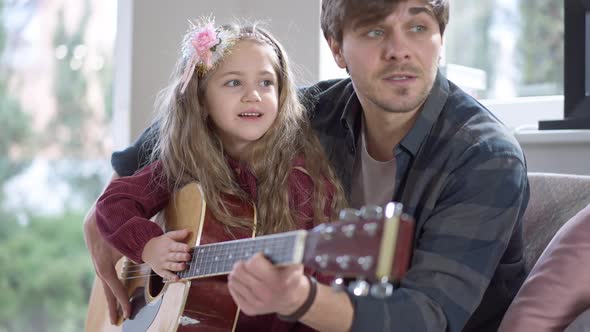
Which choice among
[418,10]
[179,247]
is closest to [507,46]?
[418,10]

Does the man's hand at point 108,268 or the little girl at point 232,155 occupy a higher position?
the little girl at point 232,155

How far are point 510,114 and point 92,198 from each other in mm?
2226

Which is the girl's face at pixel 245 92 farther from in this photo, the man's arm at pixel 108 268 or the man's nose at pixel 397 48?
the man's arm at pixel 108 268

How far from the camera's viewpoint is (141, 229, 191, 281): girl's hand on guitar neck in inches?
59.0

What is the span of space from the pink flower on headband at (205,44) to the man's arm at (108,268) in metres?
0.50

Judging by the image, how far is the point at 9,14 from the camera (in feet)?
12.5

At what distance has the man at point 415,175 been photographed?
4.07 feet

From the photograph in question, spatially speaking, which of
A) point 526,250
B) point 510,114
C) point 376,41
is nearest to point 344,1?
point 376,41

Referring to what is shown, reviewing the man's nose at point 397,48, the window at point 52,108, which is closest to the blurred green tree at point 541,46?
the man's nose at point 397,48

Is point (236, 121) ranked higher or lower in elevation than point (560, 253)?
higher

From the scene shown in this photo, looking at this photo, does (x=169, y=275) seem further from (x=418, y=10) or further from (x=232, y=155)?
(x=418, y=10)

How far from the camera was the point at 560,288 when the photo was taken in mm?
1357

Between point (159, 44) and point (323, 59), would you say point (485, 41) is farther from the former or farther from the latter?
point (159, 44)

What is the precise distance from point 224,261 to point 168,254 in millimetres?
211
